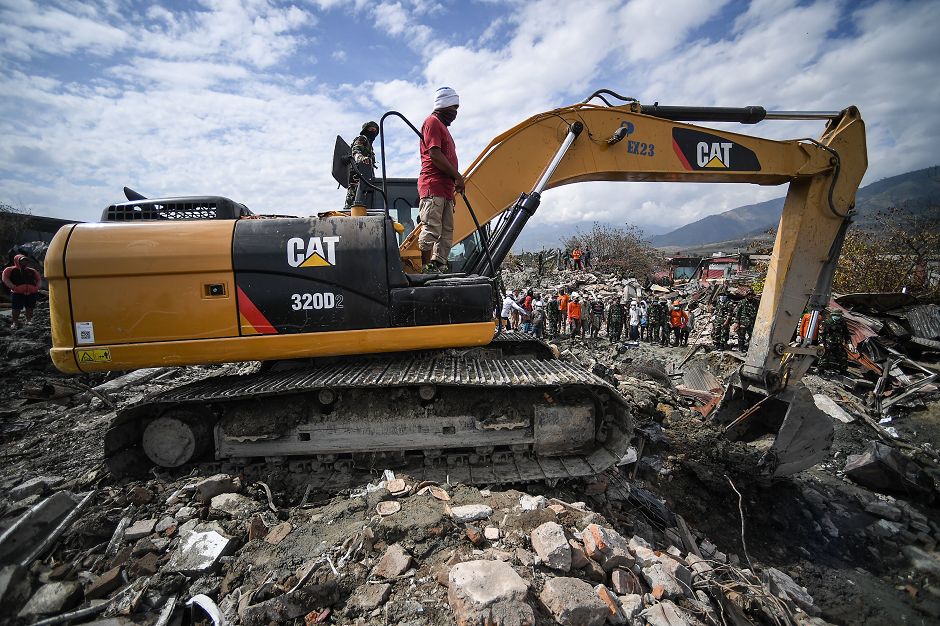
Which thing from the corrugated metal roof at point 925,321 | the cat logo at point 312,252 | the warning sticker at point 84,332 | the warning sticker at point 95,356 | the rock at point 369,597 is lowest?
the rock at point 369,597

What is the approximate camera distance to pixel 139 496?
271cm

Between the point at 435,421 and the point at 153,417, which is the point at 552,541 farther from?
the point at 153,417

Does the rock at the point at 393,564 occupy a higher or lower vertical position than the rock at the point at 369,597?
higher

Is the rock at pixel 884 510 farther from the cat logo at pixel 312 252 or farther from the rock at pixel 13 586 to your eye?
the rock at pixel 13 586

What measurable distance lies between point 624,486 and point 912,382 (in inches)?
253

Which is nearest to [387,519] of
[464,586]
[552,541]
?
[464,586]

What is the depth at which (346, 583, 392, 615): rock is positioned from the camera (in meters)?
1.76

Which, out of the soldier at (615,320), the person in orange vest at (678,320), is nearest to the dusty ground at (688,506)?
the person in orange vest at (678,320)

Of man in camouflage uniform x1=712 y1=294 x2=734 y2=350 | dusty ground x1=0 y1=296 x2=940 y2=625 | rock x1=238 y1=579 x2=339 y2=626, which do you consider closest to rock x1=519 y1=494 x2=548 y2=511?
dusty ground x1=0 y1=296 x2=940 y2=625

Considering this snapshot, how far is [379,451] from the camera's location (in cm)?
319

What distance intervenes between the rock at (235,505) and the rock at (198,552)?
22 centimetres

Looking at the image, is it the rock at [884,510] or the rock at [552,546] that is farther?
the rock at [884,510]

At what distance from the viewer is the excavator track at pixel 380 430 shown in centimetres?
307

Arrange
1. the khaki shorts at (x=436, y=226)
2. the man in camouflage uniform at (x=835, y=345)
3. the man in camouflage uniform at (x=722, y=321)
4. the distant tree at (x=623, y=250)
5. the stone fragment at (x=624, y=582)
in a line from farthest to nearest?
the distant tree at (x=623, y=250) < the man in camouflage uniform at (x=722, y=321) < the man in camouflage uniform at (x=835, y=345) < the khaki shorts at (x=436, y=226) < the stone fragment at (x=624, y=582)
